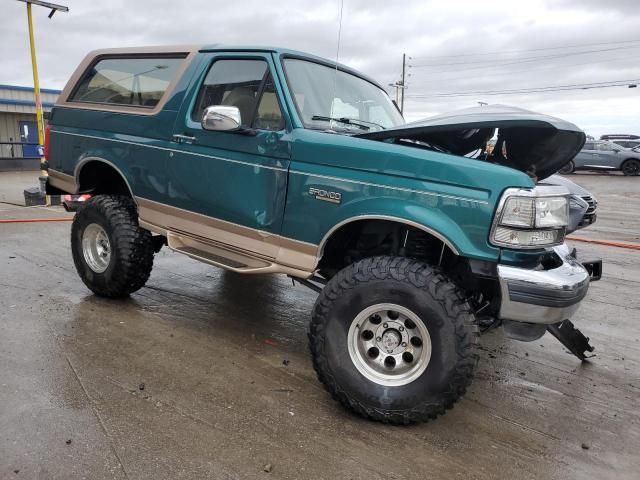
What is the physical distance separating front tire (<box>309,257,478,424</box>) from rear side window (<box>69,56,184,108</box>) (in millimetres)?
2438

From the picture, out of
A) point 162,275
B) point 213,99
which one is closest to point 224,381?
point 213,99

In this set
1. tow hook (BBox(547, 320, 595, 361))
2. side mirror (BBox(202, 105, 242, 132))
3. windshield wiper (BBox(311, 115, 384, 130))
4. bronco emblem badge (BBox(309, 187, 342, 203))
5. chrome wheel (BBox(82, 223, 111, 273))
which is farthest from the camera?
chrome wheel (BBox(82, 223, 111, 273))

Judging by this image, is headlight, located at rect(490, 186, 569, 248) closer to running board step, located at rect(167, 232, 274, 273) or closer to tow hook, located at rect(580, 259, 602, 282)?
tow hook, located at rect(580, 259, 602, 282)

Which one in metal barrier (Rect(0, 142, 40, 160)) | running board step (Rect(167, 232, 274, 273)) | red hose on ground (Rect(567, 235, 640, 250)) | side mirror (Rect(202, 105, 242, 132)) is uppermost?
side mirror (Rect(202, 105, 242, 132))

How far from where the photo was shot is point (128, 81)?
15.1ft

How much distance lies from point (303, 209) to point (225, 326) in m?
1.56

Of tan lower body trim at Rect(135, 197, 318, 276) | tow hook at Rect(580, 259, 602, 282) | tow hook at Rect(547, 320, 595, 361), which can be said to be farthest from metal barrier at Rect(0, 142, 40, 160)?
tow hook at Rect(547, 320, 595, 361)

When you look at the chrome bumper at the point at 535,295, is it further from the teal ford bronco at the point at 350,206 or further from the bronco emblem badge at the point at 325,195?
the bronco emblem badge at the point at 325,195

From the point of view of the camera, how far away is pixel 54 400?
10.1 ft

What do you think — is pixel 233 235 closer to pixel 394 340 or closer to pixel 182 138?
pixel 182 138

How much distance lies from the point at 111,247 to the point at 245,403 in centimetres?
216

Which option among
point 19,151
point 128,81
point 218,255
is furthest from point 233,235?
point 19,151

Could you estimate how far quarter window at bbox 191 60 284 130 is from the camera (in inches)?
142

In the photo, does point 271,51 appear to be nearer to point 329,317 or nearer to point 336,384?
point 329,317
